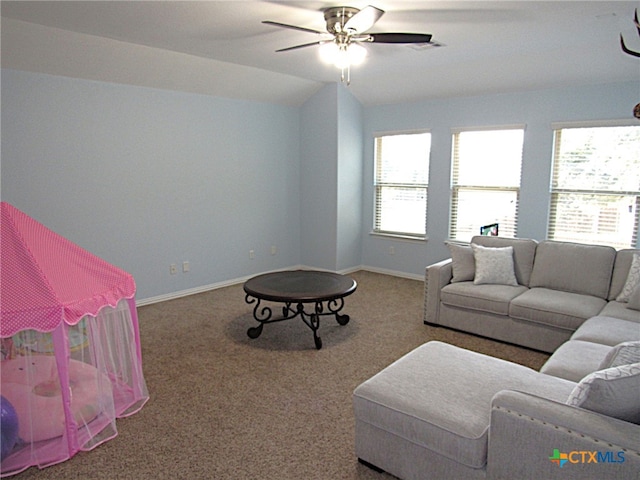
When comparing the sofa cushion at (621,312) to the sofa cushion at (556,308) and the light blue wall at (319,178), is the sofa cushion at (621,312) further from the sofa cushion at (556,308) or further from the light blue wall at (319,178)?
the light blue wall at (319,178)

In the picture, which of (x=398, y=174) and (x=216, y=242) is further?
(x=398, y=174)

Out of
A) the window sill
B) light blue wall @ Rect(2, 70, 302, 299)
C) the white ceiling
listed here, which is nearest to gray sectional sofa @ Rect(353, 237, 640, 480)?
the white ceiling

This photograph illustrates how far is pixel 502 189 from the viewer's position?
553 cm

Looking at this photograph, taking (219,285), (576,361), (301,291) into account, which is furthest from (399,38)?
(219,285)

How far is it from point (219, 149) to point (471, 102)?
10.3 ft

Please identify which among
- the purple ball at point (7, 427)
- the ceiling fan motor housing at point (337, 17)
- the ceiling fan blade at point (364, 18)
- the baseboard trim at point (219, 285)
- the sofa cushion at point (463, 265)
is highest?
the ceiling fan motor housing at point (337, 17)

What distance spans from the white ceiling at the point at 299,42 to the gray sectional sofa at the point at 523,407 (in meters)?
1.99

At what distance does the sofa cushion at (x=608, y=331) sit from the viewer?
292 centimetres

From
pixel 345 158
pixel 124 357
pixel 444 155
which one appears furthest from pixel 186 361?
pixel 444 155

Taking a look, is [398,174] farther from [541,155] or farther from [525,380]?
[525,380]

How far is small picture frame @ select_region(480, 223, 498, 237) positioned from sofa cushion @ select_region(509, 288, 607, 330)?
1308 millimetres

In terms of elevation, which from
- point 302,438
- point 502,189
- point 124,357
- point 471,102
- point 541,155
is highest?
point 471,102

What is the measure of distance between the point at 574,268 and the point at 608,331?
1.10m

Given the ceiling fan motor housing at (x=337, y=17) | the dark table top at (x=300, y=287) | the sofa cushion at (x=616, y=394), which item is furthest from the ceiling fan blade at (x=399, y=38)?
the sofa cushion at (x=616, y=394)
